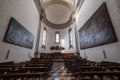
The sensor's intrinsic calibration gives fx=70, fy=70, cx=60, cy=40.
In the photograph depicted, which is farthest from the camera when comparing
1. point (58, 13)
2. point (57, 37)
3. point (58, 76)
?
point (57, 37)

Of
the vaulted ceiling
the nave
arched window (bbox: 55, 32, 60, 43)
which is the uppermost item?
the vaulted ceiling

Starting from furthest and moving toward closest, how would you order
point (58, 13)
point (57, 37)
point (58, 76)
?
point (57, 37)
point (58, 13)
point (58, 76)

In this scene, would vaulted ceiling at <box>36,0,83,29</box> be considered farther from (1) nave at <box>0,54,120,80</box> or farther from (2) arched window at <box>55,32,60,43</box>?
(1) nave at <box>0,54,120,80</box>

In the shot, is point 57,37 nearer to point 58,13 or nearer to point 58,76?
point 58,13

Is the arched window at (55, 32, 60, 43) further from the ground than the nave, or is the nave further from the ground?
the arched window at (55, 32, 60, 43)

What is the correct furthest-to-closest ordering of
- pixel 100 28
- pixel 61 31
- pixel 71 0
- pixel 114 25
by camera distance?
pixel 61 31 < pixel 71 0 < pixel 100 28 < pixel 114 25

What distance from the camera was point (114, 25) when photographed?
10.7 feet

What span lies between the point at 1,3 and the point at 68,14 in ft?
40.4

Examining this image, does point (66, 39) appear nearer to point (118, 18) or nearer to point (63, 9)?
point (63, 9)

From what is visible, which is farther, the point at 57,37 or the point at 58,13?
the point at 57,37

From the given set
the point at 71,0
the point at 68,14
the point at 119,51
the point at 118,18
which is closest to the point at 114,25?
the point at 118,18

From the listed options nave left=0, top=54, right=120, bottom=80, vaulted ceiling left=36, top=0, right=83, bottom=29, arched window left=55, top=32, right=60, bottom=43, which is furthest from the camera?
arched window left=55, top=32, right=60, bottom=43

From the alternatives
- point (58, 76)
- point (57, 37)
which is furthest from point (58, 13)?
point (58, 76)

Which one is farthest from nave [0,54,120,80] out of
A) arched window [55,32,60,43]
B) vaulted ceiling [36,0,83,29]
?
arched window [55,32,60,43]
